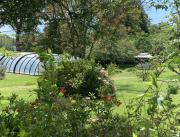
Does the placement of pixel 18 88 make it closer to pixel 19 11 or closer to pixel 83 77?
pixel 83 77

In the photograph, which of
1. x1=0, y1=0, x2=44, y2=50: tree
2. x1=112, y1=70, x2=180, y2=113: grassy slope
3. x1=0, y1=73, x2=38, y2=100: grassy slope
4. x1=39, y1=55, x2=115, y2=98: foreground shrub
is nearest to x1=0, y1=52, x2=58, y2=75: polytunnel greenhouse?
x1=0, y1=73, x2=38, y2=100: grassy slope

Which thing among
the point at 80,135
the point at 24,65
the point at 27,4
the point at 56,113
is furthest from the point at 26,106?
the point at 24,65

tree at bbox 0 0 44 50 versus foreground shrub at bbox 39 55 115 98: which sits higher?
tree at bbox 0 0 44 50

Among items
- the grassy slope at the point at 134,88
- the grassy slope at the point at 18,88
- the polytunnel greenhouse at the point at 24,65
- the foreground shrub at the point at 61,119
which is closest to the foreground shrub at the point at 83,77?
the grassy slope at the point at 134,88

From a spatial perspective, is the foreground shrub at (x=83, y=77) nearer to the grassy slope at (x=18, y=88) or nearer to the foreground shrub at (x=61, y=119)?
the grassy slope at (x=18, y=88)

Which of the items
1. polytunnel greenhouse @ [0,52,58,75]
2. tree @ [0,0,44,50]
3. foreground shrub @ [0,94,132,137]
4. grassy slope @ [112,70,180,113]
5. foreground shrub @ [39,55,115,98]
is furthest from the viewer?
polytunnel greenhouse @ [0,52,58,75]

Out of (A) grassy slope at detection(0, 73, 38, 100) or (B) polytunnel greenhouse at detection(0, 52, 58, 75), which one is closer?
(A) grassy slope at detection(0, 73, 38, 100)

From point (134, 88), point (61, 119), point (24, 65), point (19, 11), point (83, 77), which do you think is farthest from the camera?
point (24, 65)

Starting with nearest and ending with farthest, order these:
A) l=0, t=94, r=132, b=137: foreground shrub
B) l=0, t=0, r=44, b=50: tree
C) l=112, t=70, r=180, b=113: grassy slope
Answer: l=112, t=70, r=180, b=113: grassy slope → l=0, t=94, r=132, b=137: foreground shrub → l=0, t=0, r=44, b=50: tree

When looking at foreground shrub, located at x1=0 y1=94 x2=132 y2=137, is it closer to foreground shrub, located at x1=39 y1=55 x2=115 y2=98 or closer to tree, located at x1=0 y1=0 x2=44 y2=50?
tree, located at x1=0 y1=0 x2=44 y2=50

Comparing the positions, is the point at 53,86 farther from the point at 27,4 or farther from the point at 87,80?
the point at 87,80

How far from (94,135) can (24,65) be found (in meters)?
32.9

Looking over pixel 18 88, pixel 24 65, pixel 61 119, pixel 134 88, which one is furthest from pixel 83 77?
pixel 24 65

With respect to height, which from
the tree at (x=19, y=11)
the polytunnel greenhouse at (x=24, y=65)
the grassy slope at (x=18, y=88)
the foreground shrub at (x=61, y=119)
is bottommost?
the grassy slope at (x=18, y=88)
